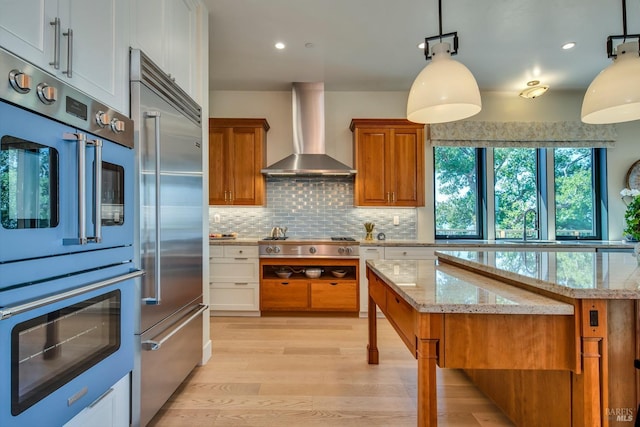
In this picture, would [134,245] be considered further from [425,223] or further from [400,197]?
[425,223]

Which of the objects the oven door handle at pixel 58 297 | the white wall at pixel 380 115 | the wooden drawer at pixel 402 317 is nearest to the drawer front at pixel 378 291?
the wooden drawer at pixel 402 317

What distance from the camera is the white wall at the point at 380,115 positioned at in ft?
14.3

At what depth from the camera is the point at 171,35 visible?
2.08m

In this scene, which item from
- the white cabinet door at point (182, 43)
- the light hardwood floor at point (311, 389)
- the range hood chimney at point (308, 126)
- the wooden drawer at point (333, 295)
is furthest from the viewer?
the range hood chimney at point (308, 126)

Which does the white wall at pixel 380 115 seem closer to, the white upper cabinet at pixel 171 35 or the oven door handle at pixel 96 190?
the white upper cabinet at pixel 171 35

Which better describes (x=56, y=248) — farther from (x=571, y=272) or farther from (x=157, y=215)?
(x=571, y=272)

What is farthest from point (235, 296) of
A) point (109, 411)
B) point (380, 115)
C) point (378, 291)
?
point (380, 115)

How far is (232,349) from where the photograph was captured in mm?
2826

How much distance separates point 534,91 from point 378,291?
11.9 feet

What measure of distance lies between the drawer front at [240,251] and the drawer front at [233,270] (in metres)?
0.05

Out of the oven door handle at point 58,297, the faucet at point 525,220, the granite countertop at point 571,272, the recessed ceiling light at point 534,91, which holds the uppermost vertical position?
the recessed ceiling light at point 534,91

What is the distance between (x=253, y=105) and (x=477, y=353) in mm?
4004

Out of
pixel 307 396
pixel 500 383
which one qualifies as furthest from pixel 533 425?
pixel 307 396

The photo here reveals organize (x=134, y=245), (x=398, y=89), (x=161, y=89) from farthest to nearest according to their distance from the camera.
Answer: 1. (x=398, y=89)
2. (x=161, y=89)
3. (x=134, y=245)
